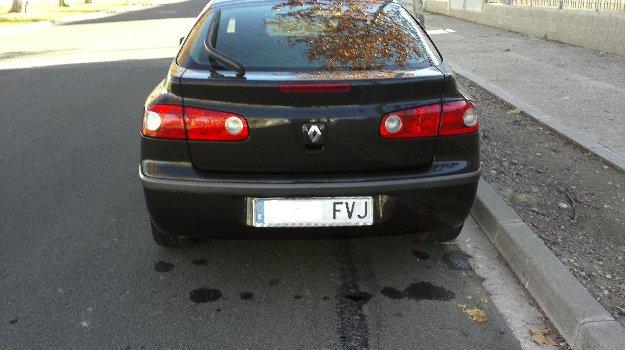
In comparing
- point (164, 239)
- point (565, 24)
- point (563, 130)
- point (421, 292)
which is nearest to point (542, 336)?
point (421, 292)

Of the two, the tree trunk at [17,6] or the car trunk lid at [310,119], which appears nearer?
the car trunk lid at [310,119]

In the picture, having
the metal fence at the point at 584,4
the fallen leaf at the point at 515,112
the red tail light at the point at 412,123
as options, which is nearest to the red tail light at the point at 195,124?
the red tail light at the point at 412,123

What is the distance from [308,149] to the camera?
9.44ft

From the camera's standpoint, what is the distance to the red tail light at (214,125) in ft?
9.36

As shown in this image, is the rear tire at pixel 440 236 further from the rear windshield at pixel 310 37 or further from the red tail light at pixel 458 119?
the rear windshield at pixel 310 37

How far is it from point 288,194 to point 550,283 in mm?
1393

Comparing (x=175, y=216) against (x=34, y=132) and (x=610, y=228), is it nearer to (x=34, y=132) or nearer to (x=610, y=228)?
(x=610, y=228)

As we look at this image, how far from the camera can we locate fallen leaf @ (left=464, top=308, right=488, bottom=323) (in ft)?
9.73

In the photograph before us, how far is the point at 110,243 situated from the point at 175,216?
3.31 ft

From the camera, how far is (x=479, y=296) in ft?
10.4

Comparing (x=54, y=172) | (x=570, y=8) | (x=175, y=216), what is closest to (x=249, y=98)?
(x=175, y=216)

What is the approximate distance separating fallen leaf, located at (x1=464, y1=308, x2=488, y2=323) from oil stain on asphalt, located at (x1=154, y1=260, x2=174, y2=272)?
1676 millimetres

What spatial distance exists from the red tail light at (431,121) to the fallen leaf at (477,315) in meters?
0.90

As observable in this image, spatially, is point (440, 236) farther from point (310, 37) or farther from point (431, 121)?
point (310, 37)
